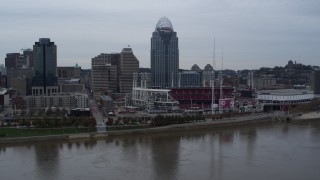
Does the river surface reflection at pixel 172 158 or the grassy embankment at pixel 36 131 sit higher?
the grassy embankment at pixel 36 131

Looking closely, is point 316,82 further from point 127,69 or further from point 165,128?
point 165,128

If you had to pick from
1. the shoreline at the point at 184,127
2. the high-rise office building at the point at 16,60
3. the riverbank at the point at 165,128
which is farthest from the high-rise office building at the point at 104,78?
the riverbank at the point at 165,128

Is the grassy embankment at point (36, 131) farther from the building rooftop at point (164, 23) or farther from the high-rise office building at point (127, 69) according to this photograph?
the building rooftop at point (164, 23)

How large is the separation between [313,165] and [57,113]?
9.13 meters

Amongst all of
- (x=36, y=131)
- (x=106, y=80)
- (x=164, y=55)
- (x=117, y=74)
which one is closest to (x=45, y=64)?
(x=106, y=80)

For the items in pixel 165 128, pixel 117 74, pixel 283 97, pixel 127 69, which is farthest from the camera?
pixel 117 74

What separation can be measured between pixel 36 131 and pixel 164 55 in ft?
58.0

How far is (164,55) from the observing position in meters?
27.5

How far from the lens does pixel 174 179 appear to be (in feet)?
20.5

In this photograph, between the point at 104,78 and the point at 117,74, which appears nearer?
the point at 104,78

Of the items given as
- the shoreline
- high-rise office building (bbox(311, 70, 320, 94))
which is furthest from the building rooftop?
the shoreline

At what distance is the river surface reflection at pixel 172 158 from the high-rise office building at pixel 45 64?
13.2 meters

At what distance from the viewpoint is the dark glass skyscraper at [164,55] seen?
26719 millimetres

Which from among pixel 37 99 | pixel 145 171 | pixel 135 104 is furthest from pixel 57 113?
pixel 145 171
